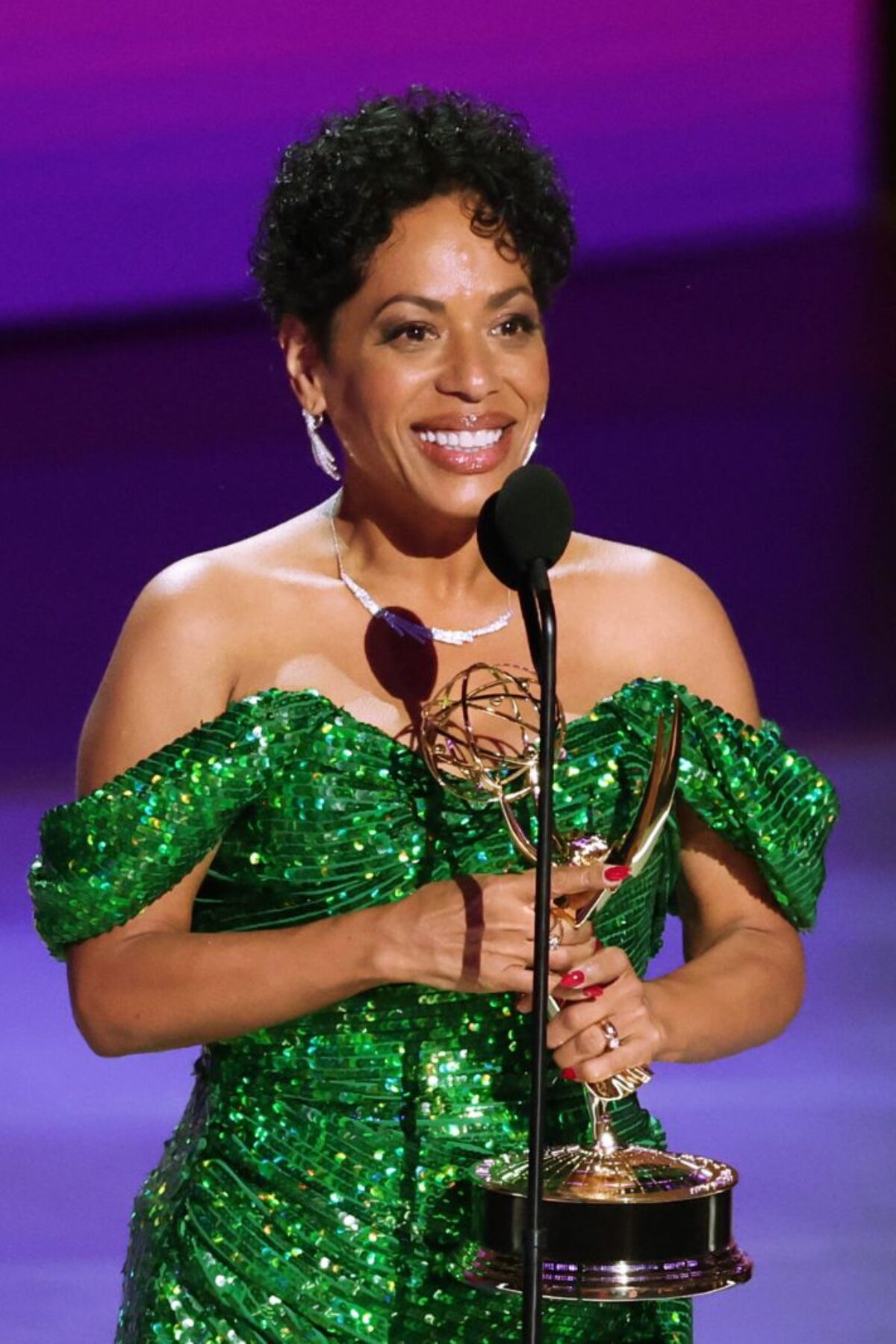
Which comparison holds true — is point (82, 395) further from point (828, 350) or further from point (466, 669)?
point (466, 669)

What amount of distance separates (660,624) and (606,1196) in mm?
664

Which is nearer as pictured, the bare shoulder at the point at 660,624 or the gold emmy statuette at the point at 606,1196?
the gold emmy statuette at the point at 606,1196

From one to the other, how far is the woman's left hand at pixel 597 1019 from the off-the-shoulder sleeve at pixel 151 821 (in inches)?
14.7

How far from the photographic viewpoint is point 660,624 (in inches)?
99.0

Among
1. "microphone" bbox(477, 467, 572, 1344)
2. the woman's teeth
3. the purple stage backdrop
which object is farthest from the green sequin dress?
the purple stage backdrop

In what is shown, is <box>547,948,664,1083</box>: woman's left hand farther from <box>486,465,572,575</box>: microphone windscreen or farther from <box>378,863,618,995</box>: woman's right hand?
<box>486,465,572,575</box>: microphone windscreen

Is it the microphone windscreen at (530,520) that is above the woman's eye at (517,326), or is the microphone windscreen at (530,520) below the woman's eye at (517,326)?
below

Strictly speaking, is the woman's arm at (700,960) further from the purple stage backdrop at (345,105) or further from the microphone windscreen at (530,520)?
the purple stage backdrop at (345,105)

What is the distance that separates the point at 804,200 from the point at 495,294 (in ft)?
20.8

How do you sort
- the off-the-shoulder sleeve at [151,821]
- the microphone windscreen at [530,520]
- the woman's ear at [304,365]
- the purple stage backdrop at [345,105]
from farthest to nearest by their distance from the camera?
the purple stage backdrop at [345,105] → the woman's ear at [304,365] → the off-the-shoulder sleeve at [151,821] → the microphone windscreen at [530,520]

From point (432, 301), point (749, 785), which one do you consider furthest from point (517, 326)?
point (749, 785)

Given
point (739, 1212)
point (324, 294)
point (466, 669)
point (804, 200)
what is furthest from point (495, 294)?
point (804, 200)

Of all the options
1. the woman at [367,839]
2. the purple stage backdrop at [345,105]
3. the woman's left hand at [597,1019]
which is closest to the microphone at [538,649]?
the woman's left hand at [597,1019]

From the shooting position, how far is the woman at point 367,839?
89.7 inches
